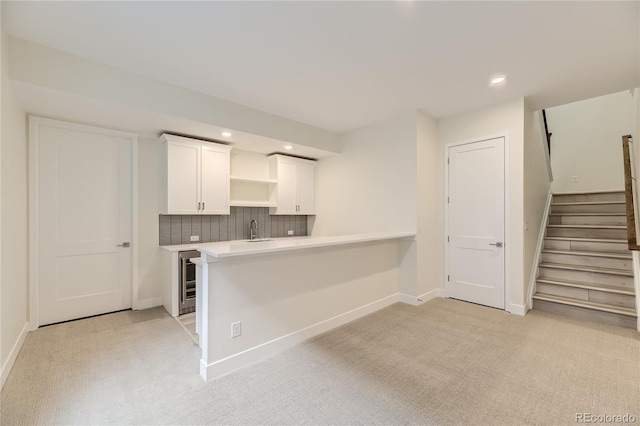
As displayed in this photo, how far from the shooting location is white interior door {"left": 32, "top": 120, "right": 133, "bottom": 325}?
122 inches

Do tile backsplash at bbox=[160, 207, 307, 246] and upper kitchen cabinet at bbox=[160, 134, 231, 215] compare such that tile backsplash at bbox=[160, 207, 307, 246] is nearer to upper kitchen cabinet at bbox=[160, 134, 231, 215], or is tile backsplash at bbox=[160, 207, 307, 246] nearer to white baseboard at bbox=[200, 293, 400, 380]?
upper kitchen cabinet at bbox=[160, 134, 231, 215]

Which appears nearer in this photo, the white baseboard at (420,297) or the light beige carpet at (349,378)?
the light beige carpet at (349,378)

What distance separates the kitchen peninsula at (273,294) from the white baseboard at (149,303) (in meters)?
1.92

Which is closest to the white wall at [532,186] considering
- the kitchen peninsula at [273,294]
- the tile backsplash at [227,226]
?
the kitchen peninsula at [273,294]

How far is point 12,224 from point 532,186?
6.03 m

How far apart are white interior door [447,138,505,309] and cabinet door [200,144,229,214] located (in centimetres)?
342

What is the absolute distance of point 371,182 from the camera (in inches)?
172

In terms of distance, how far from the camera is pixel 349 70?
270cm

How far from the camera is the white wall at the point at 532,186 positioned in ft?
11.5

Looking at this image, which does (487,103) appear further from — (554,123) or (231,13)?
(554,123)

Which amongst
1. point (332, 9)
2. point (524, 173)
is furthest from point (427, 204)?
point (332, 9)

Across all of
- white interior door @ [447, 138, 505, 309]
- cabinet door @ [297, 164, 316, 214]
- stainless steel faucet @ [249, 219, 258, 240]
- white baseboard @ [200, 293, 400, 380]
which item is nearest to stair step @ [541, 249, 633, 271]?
white interior door @ [447, 138, 505, 309]

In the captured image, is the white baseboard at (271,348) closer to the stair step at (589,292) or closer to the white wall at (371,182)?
the white wall at (371,182)

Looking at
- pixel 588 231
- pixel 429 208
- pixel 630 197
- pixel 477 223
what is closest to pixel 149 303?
pixel 429 208
